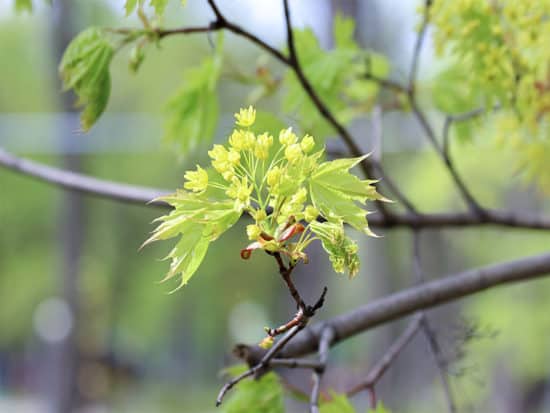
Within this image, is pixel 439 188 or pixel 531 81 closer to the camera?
pixel 531 81

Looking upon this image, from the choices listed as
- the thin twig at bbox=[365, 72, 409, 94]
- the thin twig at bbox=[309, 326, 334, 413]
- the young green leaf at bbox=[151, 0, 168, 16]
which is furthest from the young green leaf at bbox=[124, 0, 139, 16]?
the thin twig at bbox=[365, 72, 409, 94]

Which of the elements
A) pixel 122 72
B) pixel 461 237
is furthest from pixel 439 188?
pixel 122 72

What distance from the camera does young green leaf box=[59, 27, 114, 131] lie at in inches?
34.9

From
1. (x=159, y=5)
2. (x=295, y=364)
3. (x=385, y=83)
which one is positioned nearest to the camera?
(x=159, y=5)

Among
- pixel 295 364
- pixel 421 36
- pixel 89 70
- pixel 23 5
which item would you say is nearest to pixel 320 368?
pixel 295 364

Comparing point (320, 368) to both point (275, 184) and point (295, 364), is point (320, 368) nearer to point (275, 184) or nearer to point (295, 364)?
point (295, 364)

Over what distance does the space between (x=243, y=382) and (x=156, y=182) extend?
1213 centimetres

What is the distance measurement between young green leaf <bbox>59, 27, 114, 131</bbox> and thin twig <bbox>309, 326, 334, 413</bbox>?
1.23ft

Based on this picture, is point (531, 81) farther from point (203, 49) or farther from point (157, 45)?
point (203, 49)

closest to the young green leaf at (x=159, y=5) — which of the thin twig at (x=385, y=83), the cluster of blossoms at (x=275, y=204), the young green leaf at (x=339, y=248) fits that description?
the cluster of blossoms at (x=275, y=204)

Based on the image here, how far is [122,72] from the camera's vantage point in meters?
12.7

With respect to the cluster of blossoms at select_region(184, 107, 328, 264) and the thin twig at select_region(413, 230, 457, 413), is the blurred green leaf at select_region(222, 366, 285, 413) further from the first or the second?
the cluster of blossoms at select_region(184, 107, 328, 264)

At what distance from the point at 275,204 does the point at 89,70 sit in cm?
40

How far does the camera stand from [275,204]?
1.94 ft
